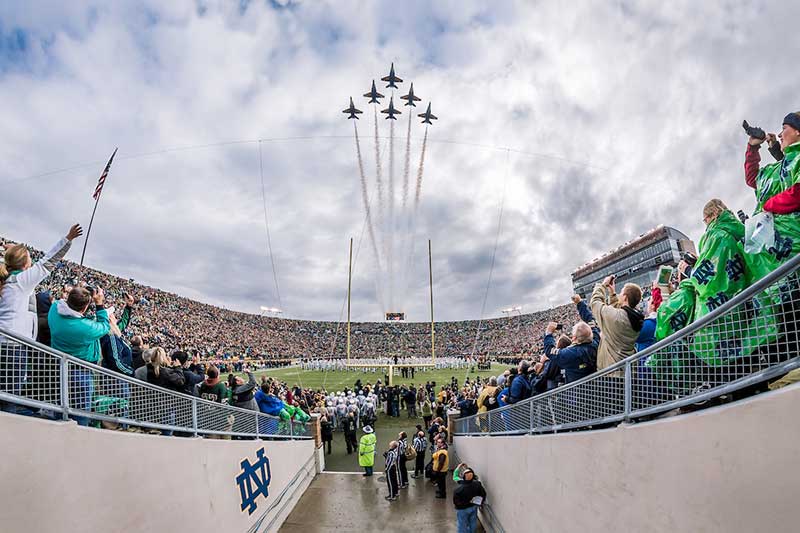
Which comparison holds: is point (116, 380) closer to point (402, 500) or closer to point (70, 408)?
point (70, 408)

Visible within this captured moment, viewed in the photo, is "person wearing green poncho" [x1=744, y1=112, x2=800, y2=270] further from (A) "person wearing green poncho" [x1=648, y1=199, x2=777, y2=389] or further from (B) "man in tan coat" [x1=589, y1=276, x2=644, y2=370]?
(B) "man in tan coat" [x1=589, y1=276, x2=644, y2=370]

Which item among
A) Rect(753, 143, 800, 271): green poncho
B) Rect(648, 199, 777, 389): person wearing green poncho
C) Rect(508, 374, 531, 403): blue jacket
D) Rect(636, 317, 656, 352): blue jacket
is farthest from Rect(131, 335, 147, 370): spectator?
Rect(753, 143, 800, 271): green poncho

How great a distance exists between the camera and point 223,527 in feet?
18.1

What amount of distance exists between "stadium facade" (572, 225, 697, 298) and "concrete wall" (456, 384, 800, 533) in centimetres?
4979

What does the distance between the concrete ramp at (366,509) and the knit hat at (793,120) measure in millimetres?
8073

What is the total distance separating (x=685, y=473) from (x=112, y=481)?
4457 mm

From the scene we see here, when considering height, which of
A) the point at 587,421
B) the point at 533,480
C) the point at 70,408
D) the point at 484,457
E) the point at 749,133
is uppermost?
the point at 749,133

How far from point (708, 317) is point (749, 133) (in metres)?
2.11

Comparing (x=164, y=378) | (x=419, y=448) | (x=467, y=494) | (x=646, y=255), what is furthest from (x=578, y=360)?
(x=646, y=255)

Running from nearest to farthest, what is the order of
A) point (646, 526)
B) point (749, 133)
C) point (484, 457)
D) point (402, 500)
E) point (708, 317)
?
point (708, 317), point (646, 526), point (749, 133), point (484, 457), point (402, 500)

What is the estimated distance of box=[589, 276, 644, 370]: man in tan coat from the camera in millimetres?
3840

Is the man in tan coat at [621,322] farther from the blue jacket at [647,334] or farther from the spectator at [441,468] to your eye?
the spectator at [441,468]

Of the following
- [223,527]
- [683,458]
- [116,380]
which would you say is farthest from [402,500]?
[683,458]

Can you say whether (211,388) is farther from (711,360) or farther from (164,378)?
(711,360)
